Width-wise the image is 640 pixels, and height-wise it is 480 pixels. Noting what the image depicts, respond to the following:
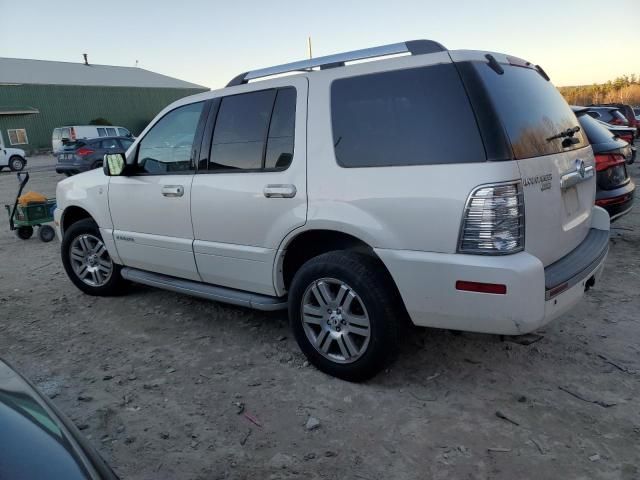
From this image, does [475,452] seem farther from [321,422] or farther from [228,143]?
[228,143]

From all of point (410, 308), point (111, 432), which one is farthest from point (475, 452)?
point (111, 432)

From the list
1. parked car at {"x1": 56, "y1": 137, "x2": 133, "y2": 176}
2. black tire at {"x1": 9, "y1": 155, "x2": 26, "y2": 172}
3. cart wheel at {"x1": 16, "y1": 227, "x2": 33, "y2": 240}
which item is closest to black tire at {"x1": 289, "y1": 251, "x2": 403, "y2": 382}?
cart wheel at {"x1": 16, "y1": 227, "x2": 33, "y2": 240}

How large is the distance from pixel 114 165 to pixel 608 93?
157ft

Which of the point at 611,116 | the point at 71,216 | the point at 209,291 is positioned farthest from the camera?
the point at 611,116

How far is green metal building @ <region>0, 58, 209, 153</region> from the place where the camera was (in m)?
37.0

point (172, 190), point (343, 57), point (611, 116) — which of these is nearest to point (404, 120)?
point (343, 57)

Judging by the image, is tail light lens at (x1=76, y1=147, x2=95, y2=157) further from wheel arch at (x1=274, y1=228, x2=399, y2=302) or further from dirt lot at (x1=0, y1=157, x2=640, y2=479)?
wheel arch at (x1=274, y1=228, x2=399, y2=302)

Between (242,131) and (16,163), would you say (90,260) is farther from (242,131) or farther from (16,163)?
(16,163)

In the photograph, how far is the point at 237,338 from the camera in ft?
13.1

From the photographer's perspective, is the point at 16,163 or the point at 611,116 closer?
the point at 611,116

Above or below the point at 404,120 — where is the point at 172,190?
below

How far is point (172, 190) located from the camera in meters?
3.96

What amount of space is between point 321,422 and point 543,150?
6.54 feet

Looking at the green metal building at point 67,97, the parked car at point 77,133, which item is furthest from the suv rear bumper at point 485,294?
the green metal building at point 67,97
